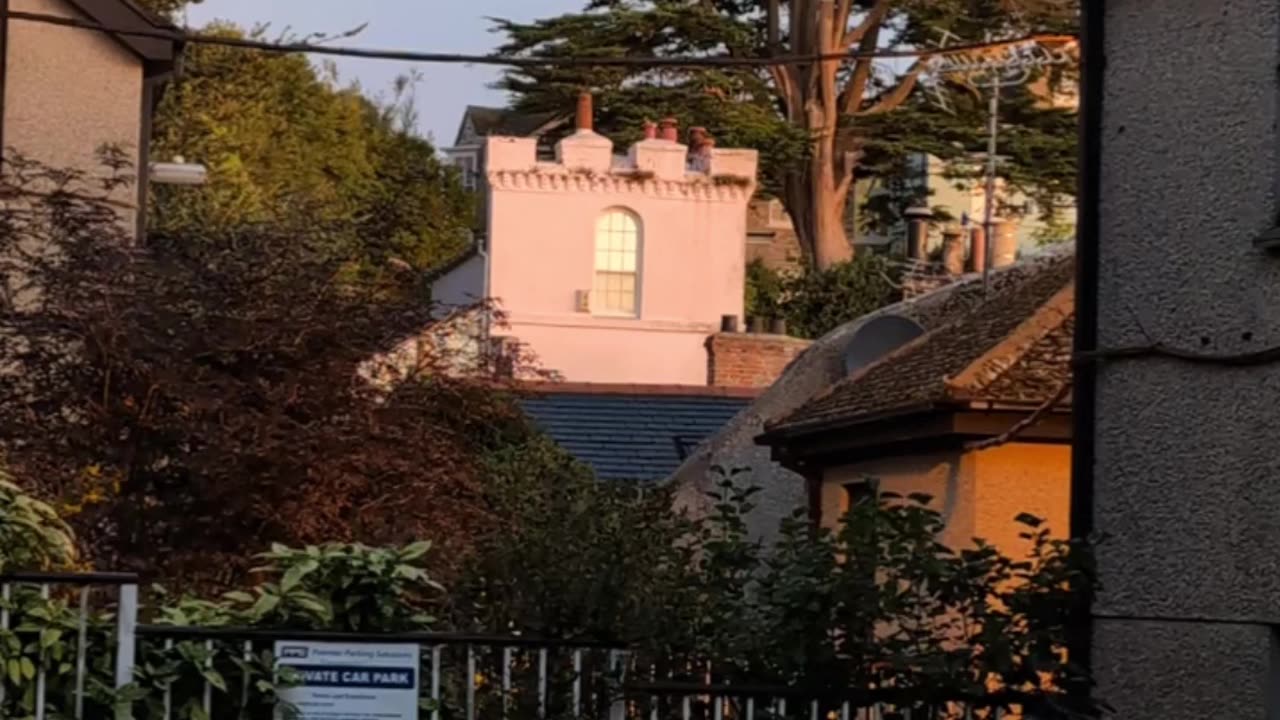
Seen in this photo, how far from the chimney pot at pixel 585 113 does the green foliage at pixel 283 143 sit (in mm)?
3031

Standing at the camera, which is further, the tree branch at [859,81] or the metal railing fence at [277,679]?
the tree branch at [859,81]

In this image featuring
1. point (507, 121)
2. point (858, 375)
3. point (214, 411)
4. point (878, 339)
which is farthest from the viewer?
point (507, 121)

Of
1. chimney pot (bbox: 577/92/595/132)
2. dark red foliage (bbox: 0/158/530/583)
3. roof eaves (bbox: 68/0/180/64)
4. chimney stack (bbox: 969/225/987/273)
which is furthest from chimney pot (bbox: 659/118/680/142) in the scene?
dark red foliage (bbox: 0/158/530/583)

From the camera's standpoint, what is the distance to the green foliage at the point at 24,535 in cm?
845

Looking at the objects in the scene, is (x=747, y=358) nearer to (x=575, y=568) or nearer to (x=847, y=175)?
(x=847, y=175)

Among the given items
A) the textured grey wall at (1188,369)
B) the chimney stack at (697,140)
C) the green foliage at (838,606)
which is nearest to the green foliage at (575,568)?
the green foliage at (838,606)

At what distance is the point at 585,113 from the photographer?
135 feet

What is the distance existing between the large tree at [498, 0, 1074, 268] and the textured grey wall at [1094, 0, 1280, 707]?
1212 inches

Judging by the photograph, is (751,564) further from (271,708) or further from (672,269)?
(672,269)

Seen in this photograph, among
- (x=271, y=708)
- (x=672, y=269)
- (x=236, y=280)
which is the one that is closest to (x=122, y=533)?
(x=236, y=280)

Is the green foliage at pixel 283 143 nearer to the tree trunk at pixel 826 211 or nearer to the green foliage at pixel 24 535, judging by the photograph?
the tree trunk at pixel 826 211

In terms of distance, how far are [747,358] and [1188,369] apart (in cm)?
2300

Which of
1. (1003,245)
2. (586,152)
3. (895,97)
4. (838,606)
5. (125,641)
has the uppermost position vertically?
(895,97)

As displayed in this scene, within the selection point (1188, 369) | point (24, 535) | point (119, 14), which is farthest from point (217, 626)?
point (119, 14)
